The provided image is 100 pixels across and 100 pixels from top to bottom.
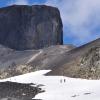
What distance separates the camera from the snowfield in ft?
99.5

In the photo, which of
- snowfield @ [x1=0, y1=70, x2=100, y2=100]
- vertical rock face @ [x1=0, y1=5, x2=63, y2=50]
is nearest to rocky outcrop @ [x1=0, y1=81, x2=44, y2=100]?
snowfield @ [x1=0, y1=70, x2=100, y2=100]

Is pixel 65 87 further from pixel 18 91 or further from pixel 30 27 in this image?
pixel 30 27

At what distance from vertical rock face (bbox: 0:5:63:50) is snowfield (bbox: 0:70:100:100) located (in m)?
39.0

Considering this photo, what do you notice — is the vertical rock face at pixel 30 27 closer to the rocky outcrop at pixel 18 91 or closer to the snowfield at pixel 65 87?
the snowfield at pixel 65 87

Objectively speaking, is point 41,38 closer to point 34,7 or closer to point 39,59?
point 34,7

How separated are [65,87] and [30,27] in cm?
4859

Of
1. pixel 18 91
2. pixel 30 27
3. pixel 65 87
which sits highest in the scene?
pixel 30 27

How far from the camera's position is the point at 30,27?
82.6 m

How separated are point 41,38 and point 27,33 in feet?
8.90

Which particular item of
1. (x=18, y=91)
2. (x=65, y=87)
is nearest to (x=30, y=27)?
(x=18, y=91)

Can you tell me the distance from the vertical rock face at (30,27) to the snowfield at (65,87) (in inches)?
1536

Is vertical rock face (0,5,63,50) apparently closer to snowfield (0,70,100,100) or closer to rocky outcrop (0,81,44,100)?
snowfield (0,70,100,100)

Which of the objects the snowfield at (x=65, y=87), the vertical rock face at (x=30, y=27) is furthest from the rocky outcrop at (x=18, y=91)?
the vertical rock face at (x=30, y=27)

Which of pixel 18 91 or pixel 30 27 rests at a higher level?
pixel 30 27
